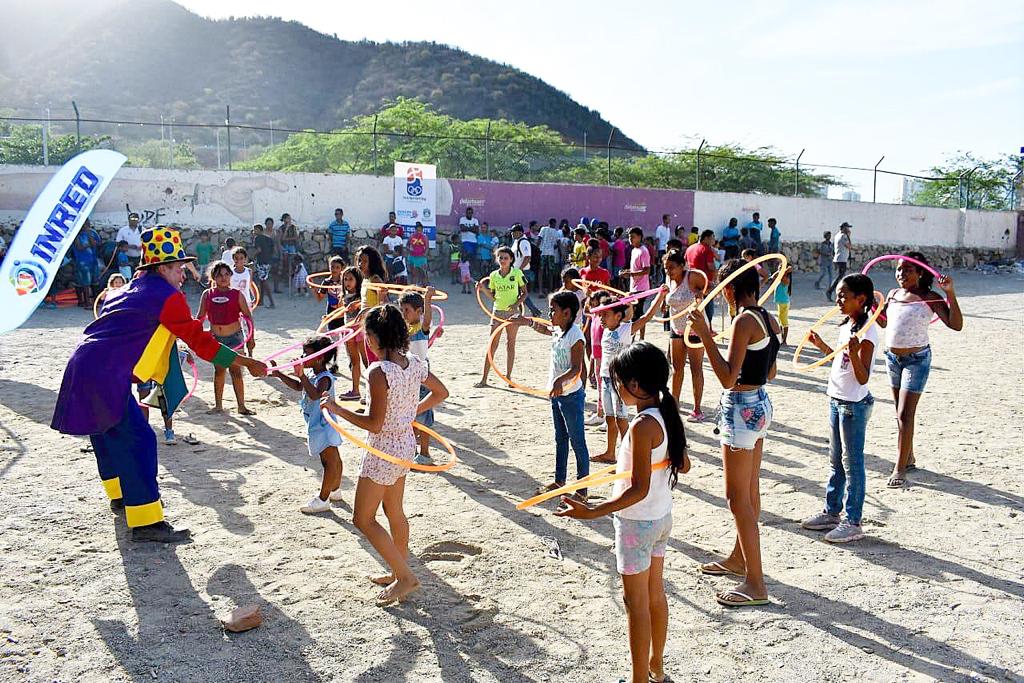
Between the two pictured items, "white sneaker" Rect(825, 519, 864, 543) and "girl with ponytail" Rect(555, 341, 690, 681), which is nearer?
"girl with ponytail" Rect(555, 341, 690, 681)

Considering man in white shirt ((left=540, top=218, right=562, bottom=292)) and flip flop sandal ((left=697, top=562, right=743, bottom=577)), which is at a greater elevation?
man in white shirt ((left=540, top=218, right=562, bottom=292))

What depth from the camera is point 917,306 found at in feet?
24.0

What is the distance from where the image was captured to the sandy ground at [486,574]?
4.64m

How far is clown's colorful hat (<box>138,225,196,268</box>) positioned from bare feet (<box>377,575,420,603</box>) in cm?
290

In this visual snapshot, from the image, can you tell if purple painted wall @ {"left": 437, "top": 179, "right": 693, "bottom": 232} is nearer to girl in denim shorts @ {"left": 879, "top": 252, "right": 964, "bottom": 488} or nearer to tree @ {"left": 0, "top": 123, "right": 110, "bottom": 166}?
tree @ {"left": 0, "top": 123, "right": 110, "bottom": 166}

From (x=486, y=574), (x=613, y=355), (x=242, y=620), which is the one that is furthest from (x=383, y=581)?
(x=613, y=355)

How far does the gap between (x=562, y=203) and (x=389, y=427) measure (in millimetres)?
22709

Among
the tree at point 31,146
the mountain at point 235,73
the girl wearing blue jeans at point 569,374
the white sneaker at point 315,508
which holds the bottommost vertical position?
the white sneaker at point 315,508

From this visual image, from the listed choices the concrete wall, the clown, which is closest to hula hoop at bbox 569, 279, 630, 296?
the clown

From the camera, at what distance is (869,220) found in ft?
108

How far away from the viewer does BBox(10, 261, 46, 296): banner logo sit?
35.4 ft

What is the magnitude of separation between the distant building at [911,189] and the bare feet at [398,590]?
109 feet

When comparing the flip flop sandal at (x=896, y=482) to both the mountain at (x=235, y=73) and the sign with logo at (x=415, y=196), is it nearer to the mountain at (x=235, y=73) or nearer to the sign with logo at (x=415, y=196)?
the sign with logo at (x=415, y=196)

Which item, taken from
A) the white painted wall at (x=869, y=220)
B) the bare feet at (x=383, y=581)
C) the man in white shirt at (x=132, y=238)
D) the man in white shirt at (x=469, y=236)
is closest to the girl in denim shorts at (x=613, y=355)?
the bare feet at (x=383, y=581)
